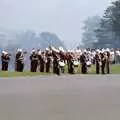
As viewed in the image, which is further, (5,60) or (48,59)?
(48,59)

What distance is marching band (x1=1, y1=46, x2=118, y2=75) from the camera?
105 ft

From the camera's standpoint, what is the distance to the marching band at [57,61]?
3197 centimetres

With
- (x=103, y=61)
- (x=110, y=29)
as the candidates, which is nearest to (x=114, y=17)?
(x=110, y=29)

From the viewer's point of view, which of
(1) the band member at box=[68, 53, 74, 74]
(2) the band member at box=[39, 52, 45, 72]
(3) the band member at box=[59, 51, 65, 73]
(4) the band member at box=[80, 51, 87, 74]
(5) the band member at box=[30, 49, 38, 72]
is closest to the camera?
(3) the band member at box=[59, 51, 65, 73]

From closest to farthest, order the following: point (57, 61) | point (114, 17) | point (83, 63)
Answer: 1. point (57, 61)
2. point (83, 63)
3. point (114, 17)

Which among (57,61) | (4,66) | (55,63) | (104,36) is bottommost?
(4,66)

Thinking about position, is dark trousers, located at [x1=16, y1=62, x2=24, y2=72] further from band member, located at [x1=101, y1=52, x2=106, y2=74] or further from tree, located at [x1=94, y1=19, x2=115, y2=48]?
tree, located at [x1=94, y1=19, x2=115, y2=48]

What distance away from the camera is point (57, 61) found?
103 feet

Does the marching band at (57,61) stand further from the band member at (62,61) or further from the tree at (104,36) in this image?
the tree at (104,36)

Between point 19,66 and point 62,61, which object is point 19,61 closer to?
point 19,66

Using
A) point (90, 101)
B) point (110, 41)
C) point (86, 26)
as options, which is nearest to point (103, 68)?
point (90, 101)

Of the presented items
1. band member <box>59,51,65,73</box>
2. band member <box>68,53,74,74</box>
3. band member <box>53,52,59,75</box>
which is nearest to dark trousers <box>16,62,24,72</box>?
band member <box>53,52,59,75</box>

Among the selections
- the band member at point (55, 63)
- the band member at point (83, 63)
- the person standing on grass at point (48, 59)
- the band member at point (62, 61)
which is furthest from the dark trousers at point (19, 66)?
the band member at point (83, 63)

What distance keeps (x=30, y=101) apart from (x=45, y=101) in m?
0.49
